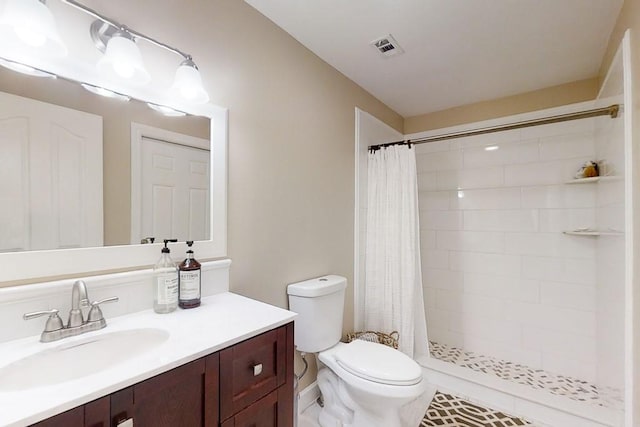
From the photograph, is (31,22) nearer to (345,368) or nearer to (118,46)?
(118,46)

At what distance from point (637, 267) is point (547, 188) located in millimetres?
1244

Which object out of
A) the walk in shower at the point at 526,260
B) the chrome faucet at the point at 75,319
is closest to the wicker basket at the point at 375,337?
the walk in shower at the point at 526,260

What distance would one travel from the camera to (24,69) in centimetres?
89

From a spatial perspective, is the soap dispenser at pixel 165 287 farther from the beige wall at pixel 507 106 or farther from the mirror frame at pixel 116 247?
the beige wall at pixel 507 106

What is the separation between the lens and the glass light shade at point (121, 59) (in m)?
0.99

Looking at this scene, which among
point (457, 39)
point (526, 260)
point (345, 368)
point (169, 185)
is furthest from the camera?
point (526, 260)

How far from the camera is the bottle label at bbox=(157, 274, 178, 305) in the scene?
3.52 feet

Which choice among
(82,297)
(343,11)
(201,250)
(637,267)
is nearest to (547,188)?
(637,267)

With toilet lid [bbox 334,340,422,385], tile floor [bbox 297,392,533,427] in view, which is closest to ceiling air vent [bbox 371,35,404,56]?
toilet lid [bbox 334,340,422,385]

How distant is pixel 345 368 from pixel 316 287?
0.44 m

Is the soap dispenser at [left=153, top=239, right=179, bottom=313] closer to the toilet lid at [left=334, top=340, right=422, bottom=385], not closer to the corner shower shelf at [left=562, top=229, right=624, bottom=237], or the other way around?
the toilet lid at [left=334, top=340, right=422, bottom=385]

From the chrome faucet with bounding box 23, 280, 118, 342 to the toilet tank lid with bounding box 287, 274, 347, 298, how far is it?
919 millimetres

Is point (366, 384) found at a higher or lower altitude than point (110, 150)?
lower

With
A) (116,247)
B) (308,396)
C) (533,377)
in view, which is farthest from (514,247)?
(116,247)
